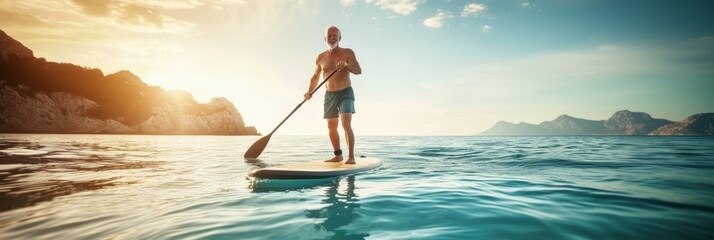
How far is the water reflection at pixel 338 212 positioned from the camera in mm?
2014

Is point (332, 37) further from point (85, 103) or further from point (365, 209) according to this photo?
point (85, 103)

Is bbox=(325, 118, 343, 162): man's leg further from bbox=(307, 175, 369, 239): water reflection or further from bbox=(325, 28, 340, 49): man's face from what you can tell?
bbox=(307, 175, 369, 239): water reflection

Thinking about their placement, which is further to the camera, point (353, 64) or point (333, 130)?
point (333, 130)

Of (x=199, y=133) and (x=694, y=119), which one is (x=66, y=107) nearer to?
(x=199, y=133)

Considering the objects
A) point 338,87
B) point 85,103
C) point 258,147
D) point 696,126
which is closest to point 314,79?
point 338,87

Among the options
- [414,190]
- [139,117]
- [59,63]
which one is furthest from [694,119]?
[59,63]

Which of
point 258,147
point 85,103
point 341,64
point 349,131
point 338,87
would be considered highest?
point 85,103

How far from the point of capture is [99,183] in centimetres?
438

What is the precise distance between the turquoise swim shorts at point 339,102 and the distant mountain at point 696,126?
734 feet

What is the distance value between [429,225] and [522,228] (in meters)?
0.65

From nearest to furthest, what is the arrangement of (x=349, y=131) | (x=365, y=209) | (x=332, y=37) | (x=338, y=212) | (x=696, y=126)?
(x=338, y=212)
(x=365, y=209)
(x=349, y=131)
(x=332, y=37)
(x=696, y=126)

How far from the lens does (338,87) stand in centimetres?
645

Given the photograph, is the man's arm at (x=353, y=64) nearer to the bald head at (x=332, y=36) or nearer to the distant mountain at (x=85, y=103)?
the bald head at (x=332, y=36)

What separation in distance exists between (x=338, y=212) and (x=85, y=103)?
11856 centimetres
